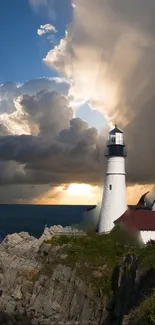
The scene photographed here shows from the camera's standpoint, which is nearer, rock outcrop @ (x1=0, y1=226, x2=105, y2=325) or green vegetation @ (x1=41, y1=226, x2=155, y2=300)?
rock outcrop @ (x1=0, y1=226, x2=105, y2=325)

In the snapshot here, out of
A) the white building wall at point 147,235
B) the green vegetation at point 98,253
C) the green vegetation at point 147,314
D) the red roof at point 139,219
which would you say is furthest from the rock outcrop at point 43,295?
the green vegetation at point 147,314

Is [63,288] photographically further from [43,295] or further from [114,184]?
[114,184]

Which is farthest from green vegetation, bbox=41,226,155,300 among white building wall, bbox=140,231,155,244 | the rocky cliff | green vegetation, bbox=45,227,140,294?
white building wall, bbox=140,231,155,244

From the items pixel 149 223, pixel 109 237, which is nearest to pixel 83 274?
pixel 109 237

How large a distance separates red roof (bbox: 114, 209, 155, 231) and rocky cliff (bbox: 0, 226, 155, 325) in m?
5.88

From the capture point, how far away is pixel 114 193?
183 feet

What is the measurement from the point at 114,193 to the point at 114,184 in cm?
126

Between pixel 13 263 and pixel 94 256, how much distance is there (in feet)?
32.5

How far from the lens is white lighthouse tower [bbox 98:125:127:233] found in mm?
55219

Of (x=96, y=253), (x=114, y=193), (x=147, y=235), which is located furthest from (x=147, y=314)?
→ (x=114, y=193)

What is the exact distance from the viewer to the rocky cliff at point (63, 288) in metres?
41.3

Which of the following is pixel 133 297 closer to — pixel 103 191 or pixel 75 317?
pixel 75 317

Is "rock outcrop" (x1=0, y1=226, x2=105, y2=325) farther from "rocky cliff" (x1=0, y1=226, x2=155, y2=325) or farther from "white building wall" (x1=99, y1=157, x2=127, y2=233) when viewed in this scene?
"white building wall" (x1=99, y1=157, x2=127, y2=233)

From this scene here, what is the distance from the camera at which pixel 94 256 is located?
48.9 m
